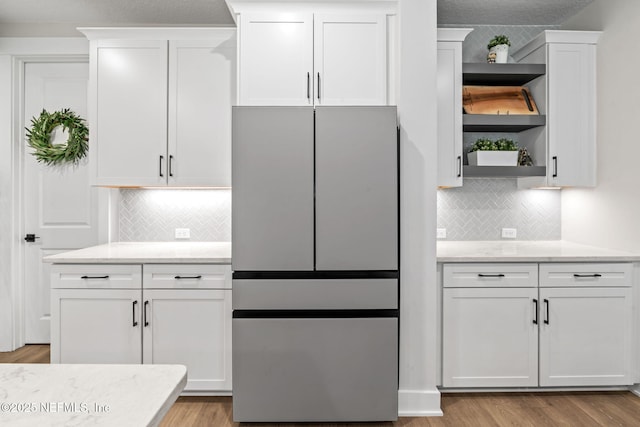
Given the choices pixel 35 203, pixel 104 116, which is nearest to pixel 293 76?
pixel 104 116

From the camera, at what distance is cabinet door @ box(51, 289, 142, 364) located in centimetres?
263

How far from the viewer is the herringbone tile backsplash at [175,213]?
11.1 ft

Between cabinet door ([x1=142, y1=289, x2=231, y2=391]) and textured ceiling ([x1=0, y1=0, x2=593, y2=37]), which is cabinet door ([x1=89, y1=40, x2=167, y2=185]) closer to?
textured ceiling ([x1=0, y1=0, x2=593, y2=37])

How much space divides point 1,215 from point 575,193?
4508 millimetres

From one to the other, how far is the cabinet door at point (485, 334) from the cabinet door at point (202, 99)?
6.05 ft

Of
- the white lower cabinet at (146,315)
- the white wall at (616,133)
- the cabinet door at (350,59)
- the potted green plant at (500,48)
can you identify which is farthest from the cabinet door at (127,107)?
the white wall at (616,133)

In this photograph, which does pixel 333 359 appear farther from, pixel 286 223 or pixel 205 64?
pixel 205 64

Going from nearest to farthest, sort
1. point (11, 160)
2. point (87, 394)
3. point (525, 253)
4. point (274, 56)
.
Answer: point (87, 394)
point (274, 56)
point (525, 253)
point (11, 160)

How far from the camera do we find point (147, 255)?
2.72m

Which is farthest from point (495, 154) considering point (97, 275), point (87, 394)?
point (87, 394)

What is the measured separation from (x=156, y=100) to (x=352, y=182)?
159cm

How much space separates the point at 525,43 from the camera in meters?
→ 3.46

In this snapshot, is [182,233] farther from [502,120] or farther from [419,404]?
[502,120]

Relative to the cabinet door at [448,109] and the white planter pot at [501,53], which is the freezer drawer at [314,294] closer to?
the cabinet door at [448,109]
